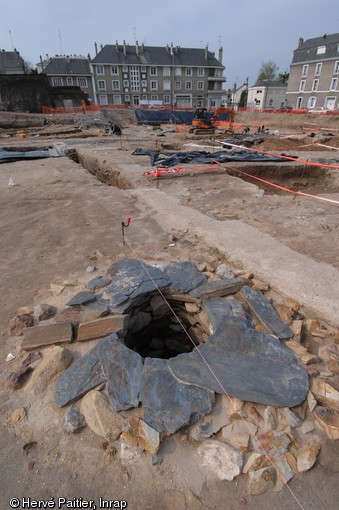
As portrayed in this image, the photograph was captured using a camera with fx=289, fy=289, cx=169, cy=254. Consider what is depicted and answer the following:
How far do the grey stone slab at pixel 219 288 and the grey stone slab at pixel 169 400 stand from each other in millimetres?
1112

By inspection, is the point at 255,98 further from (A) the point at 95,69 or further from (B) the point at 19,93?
(B) the point at 19,93

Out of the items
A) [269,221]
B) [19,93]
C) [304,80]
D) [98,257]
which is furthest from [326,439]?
[304,80]

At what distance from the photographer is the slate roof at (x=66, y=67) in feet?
161

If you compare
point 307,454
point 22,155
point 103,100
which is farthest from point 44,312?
point 103,100

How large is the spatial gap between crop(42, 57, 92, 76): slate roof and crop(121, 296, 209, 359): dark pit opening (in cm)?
5715

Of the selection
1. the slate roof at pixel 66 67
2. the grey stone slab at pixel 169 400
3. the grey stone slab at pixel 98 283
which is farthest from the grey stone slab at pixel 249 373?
the slate roof at pixel 66 67

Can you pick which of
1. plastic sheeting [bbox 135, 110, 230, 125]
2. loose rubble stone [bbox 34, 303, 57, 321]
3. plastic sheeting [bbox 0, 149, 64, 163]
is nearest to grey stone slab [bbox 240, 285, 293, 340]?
loose rubble stone [bbox 34, 303, 57, 321]

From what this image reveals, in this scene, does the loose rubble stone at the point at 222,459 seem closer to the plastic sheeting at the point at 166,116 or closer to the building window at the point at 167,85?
the plastic sheeting at the point at 166,116

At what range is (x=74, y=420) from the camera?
2.19 m

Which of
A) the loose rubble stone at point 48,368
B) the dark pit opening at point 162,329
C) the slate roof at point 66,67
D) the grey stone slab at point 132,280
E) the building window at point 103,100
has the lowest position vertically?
the dark pit opening at point 162,329

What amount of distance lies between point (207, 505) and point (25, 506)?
3.79 feet

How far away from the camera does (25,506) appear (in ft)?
6.02

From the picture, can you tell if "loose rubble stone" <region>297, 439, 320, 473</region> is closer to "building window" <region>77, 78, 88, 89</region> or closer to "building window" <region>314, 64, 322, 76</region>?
"building window" <region>314, 64, 322, 76</region>

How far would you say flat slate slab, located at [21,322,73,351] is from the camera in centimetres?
279
